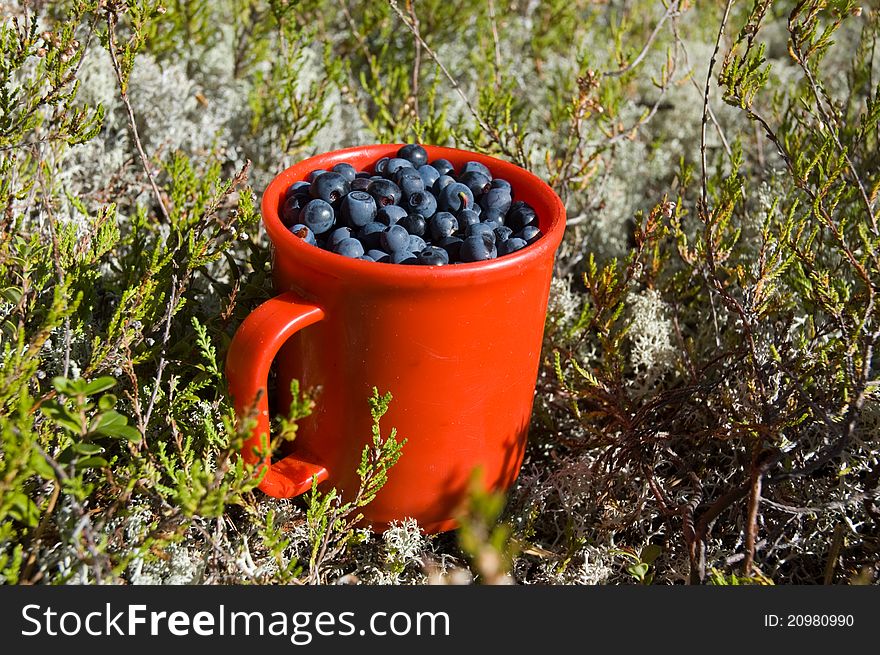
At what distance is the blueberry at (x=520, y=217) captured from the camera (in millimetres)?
1646

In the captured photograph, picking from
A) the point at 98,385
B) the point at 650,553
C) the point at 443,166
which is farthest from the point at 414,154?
the point at 650,553

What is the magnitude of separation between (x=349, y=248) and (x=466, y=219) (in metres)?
0.25

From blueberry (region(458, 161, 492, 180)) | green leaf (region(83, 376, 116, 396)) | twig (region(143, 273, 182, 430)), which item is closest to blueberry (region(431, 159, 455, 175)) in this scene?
blueberry (region(458, 161, 492, 180))

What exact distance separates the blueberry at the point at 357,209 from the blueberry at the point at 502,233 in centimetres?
23

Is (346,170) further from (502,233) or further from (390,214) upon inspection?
(502,233)

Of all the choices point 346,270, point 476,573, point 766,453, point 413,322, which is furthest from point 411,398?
point 766,453

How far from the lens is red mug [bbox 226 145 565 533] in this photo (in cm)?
146

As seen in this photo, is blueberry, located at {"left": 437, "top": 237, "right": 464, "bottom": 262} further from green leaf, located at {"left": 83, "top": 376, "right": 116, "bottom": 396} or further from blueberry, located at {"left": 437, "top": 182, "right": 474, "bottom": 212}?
green leaf, located at {"left": 83, "top": 376, "right": 116, "bottom": 396}

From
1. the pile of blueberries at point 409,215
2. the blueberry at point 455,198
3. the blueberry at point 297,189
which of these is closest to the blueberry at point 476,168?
the pile of blueberries at point 409,215

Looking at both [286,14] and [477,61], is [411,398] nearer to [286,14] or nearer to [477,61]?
[286,14]

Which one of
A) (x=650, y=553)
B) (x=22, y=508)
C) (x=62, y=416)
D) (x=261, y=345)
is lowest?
(x=650, y=553)

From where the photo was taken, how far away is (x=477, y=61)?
298 cm

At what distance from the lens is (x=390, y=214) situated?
62.9 inches

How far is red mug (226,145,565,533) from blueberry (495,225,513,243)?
8 cm
